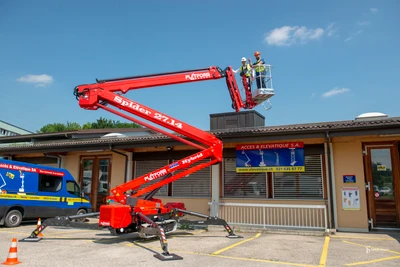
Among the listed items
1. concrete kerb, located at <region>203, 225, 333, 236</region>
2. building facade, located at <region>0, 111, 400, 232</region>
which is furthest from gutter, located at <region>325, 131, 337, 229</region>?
concrete kerb, located at <region>203, 225, 333, 236</region>

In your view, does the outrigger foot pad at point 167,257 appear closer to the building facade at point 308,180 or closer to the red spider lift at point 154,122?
the red spider lift at point 154,122

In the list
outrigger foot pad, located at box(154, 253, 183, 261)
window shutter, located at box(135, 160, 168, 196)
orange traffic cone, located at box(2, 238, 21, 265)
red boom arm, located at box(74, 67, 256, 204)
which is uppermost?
red boom arm, located at box(74, 67, 256, 204)

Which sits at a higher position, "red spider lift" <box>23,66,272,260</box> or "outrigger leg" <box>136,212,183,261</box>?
"red spider lift" <box>23,66,272,260</box>

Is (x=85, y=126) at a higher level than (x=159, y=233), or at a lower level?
higher

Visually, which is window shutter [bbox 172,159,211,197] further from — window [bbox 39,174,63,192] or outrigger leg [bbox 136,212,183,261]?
outrigger leg [bbox 136,212,183,261]

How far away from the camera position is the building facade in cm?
1074

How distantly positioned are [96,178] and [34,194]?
13.4 ft

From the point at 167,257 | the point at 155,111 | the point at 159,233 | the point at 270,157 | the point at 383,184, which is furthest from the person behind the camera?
the point at 270,157

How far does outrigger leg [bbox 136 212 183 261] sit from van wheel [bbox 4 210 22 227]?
5.51 m

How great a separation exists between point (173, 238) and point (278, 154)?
521cm

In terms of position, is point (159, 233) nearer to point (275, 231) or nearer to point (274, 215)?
point (275, 231)

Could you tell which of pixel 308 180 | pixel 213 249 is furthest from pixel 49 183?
pixel 308 180

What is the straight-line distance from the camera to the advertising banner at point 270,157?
11.8 metres

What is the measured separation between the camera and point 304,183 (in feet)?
38.6
